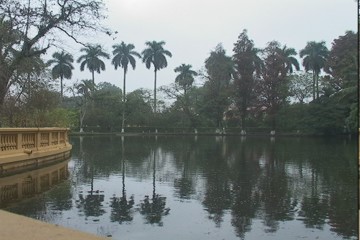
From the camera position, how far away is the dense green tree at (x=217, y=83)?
68500 mm

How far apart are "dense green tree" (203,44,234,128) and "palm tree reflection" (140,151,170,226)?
191ft

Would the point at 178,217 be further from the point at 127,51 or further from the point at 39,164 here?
the point at 127,51

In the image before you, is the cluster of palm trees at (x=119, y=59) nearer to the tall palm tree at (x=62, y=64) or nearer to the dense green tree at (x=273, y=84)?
the tall palm tree at (x=62, y=64)

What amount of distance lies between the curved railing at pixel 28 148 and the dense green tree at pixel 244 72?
48.2 metres

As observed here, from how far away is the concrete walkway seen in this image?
5.48 metres

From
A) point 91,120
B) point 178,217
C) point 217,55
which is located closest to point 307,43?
point 217,55

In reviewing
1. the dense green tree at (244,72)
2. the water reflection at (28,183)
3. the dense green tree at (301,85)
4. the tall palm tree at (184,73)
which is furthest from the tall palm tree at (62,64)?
the water reflection at (28,183)

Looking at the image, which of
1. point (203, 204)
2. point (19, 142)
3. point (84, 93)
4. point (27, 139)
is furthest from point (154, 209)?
point (84, 93)

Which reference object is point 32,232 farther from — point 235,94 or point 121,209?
point 235,94

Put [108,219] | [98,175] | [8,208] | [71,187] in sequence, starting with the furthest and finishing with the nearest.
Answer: [98,175], [71,187], [8,208], [108,219]

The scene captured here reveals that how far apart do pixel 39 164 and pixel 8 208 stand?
723 cm

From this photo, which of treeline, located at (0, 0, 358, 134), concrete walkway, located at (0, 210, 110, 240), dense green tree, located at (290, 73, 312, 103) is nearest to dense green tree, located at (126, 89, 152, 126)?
treeline, located at (0, 0, 358, 134)

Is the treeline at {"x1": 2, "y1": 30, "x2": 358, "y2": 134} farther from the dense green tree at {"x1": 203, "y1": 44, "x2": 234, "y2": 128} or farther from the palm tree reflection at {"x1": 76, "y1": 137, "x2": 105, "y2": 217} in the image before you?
the palm tree reflection at {"x1": 76, "y1": 137, "x2": 105, "y2": 217}

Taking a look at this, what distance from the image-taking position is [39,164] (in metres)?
15.5
